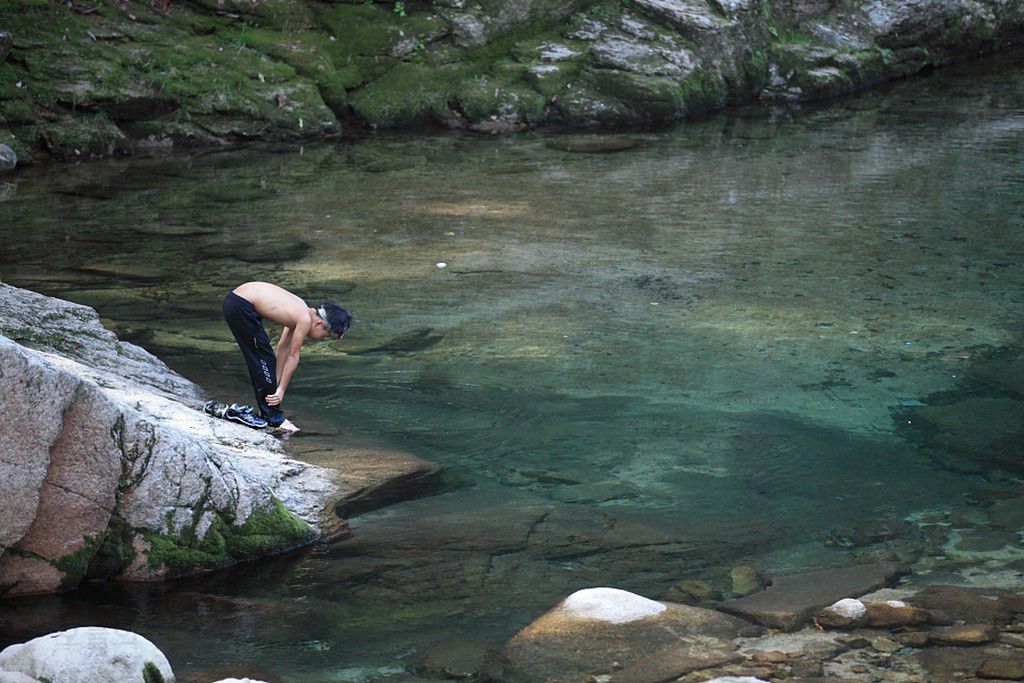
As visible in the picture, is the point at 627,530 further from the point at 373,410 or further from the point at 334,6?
the point at 334,6

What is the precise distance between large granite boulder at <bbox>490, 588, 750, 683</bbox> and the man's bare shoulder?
2511 mm

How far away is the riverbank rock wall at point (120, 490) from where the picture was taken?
14.9 ft

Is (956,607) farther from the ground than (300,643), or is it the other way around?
(956,607)

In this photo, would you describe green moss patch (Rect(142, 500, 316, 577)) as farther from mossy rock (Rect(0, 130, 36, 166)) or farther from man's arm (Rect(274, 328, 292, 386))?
mossy rock (Rect(0, 130, 36, 166))

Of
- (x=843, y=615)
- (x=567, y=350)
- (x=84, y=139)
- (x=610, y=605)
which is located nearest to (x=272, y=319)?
(x=567, y=350)

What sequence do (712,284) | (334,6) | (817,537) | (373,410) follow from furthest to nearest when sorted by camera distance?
1. (334,6)
2. (712,284)
3. (373,410)
4. (817,537)

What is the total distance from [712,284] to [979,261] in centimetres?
244

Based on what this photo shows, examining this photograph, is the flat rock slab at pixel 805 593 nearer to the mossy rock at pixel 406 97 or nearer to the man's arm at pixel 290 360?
the man's arm at pixel 290 360

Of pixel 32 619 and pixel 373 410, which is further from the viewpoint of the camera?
pixel 373 410

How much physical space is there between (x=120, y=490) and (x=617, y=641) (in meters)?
2.22

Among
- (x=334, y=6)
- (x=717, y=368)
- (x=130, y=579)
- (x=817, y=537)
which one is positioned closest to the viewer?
(x=130, y=579)

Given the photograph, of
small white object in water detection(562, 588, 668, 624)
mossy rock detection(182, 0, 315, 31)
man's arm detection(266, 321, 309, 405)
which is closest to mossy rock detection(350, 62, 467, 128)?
mossy rock detection(182, 0, 315, 31)

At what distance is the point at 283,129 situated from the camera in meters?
15.9

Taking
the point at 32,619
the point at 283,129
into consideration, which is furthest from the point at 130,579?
the point at 283,129
